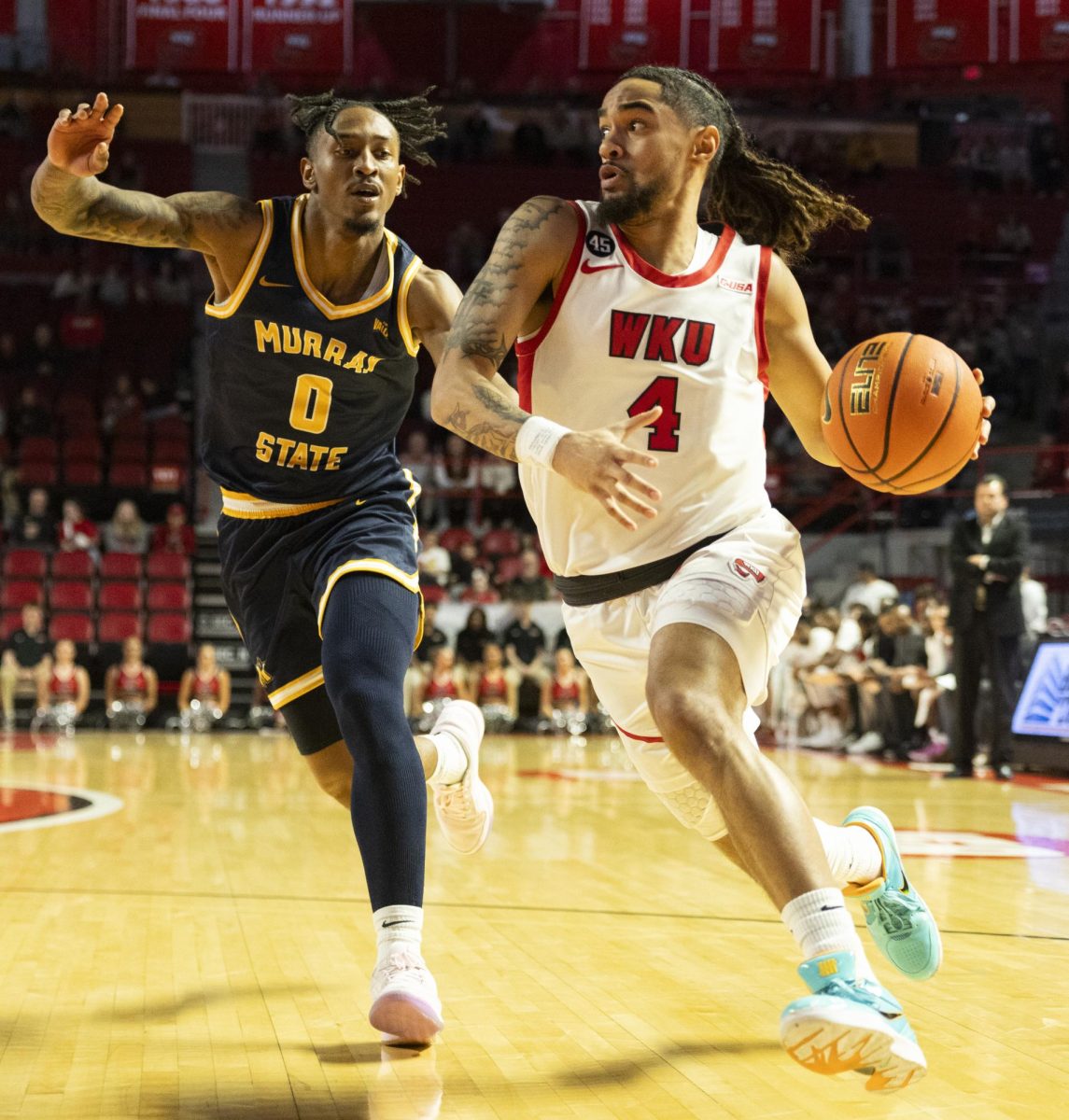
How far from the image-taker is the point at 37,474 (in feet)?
60.4

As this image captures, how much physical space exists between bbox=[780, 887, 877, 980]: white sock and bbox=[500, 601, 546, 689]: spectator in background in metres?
13.0

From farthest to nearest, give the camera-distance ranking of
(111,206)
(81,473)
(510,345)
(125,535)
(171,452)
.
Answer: (171,452), (81,473), (125,535), (111,206), (510,345)

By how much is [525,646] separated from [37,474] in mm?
6998

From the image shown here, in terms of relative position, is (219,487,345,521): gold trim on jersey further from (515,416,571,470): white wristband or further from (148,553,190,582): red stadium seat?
(148,553,190,582): red stadium seat

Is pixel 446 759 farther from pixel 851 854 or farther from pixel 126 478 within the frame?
pixel 126 478

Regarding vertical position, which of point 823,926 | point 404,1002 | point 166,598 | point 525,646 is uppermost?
point 823,926

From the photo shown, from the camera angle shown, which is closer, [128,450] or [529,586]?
[529,586]

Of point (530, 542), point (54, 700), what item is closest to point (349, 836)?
point (54, 700)

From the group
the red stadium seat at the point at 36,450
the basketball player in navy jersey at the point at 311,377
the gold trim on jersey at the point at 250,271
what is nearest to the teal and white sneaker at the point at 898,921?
the basketball player in navy jersey at the point at 311,377

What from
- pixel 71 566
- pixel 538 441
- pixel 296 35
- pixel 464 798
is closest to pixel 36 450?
pixel 71 566

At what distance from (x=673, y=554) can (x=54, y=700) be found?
42.7 ft

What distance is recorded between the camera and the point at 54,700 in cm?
1512

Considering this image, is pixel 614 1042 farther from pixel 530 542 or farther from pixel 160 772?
pixel 530 542

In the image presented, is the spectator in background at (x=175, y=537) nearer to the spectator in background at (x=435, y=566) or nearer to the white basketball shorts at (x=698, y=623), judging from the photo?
the spectator in background at (x=435, y=566)
